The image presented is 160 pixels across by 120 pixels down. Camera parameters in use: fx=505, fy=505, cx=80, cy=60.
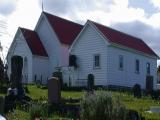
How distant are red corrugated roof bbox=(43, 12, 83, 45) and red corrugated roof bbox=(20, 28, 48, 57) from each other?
7.67ft

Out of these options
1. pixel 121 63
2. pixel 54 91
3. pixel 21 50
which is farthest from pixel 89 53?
pixel 54 91

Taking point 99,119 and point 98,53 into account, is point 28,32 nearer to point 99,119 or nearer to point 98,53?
point 98,53

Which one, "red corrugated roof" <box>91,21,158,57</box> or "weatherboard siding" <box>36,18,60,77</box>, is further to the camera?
"weatherboard siding" <box>36,18,60,77</box>

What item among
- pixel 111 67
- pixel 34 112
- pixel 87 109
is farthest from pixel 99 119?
pixel 111 67

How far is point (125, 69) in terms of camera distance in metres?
46.9

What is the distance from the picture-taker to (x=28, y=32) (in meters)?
53.3

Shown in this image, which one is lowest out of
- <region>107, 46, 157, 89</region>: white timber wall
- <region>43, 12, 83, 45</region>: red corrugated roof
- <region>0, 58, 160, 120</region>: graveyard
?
<region>0, 58, 160, 120</region>: graveyard

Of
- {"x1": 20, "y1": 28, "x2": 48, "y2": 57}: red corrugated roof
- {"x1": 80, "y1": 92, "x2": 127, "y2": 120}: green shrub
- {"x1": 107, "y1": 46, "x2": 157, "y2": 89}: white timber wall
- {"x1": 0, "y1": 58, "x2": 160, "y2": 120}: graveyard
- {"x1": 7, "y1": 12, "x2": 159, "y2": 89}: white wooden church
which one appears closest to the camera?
{"x1": 80, "y1": 92, "x2": 127, "y2": 120}: green shrub

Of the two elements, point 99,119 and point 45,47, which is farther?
point 45,47

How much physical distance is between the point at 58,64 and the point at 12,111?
3125 centimetres

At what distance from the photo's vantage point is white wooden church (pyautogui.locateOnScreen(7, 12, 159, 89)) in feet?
147

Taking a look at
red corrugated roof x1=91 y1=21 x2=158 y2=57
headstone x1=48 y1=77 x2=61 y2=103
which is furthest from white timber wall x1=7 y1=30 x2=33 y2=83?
headstone x1=48 y1=77 x2=61 y2=103

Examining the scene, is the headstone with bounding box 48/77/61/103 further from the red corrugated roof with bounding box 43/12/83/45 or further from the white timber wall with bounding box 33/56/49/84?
the red corrugated roof with bounding box 43/12/83/45

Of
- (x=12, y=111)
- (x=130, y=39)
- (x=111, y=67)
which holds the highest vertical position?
(x=130, y=39)
